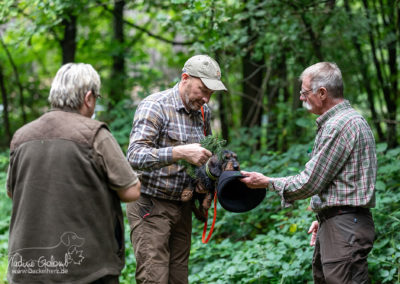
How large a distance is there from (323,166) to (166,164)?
3.78 feet

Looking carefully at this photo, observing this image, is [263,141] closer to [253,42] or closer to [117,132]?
[253,42]

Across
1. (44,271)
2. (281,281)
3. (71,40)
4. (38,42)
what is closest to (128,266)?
(281,281)

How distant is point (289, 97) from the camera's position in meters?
10.3

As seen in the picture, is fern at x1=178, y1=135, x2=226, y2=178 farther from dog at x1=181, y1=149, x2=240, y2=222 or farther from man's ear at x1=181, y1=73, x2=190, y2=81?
man's ear at x1=181, y1=73, x2=190, y2=81

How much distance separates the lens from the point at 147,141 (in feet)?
11.9

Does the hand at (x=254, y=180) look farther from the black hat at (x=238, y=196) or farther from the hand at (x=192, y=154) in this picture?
the hand at (x=192, y=154)

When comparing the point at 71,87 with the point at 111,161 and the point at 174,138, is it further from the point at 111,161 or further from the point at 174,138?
the point at 174,138

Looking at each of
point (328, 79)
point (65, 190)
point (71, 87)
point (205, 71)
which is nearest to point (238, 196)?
point (205, 71)

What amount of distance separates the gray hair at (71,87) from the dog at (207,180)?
124 cm

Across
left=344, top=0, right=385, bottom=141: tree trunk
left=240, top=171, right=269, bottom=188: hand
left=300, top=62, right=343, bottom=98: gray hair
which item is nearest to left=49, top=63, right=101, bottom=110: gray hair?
left=240, top=171, right=269, bottom=188: hand

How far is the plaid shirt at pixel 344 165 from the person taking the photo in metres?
3.28

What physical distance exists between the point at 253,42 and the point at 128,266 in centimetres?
419

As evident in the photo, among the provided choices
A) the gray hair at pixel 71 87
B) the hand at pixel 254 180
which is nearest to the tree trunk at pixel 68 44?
the hand at pixel 254 180

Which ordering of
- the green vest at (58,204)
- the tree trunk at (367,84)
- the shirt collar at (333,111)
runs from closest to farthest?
the green vest at (58,204) → the shirt collar at (333,111) → the tree trunk at (367,84)
